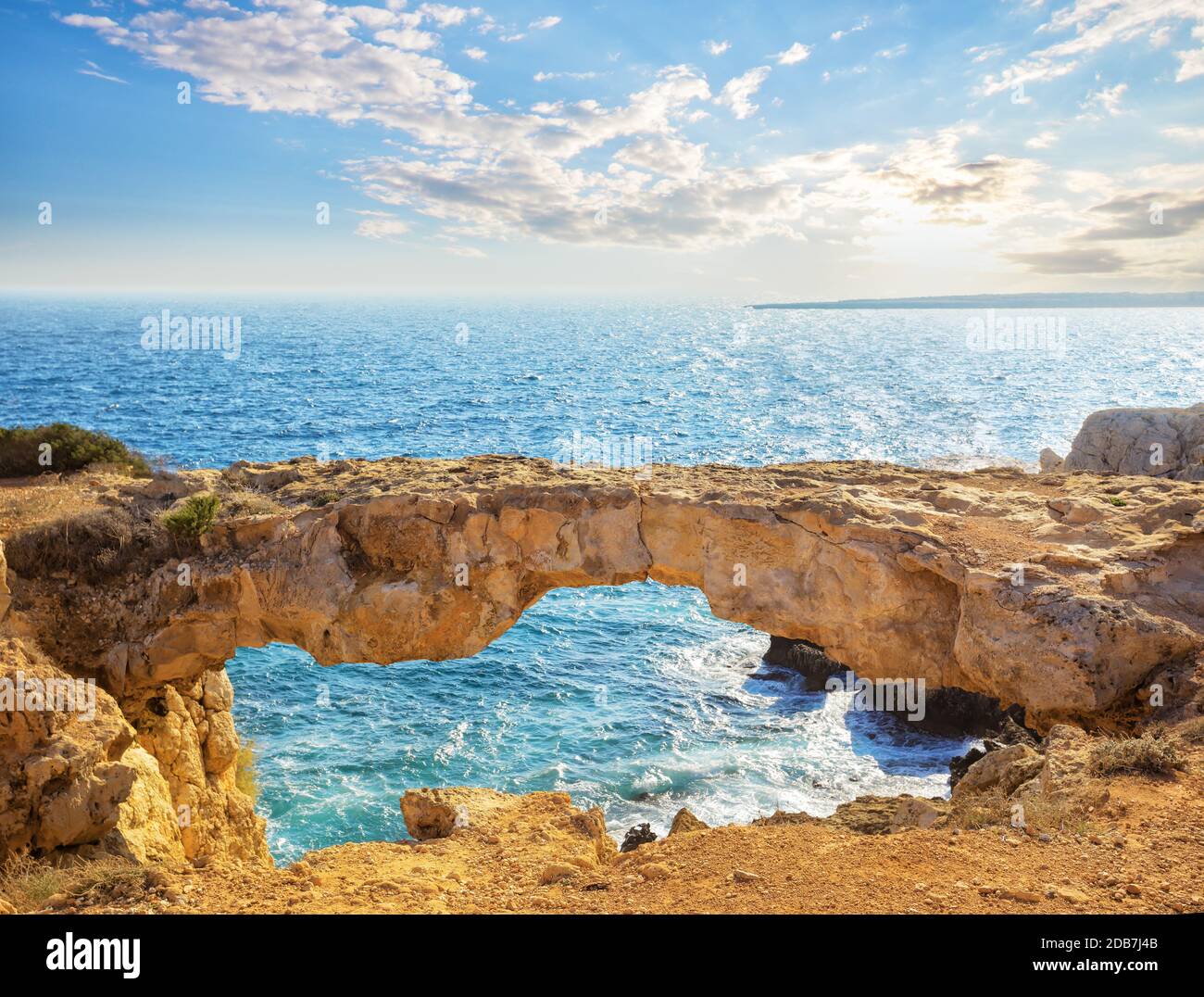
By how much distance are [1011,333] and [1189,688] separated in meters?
195

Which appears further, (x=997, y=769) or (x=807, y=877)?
(x=997, y=769)

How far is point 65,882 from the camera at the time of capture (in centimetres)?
802

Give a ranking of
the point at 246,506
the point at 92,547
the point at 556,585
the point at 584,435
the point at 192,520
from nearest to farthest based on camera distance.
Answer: the point at 92,547 < the point at 192,520 < the point at 246,506 < the point at 556,585 < the point at 584,435

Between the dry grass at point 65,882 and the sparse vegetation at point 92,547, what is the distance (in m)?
4.85

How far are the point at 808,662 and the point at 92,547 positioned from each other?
23572 mm

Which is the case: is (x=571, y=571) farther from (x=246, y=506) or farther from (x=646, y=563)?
(x=246, y=506)

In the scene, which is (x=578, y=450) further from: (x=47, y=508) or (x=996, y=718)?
(x=47, y=508)

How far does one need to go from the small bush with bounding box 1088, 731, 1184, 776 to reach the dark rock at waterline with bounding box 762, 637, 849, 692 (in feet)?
64.6

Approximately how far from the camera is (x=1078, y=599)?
10695 millimetres

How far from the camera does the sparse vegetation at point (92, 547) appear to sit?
12.1 m

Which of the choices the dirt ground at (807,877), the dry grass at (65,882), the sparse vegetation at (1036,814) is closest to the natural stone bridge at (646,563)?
the sparse vegetation at (1036,814)

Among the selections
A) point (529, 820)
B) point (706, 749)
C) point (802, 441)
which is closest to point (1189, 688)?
point (529, 820)

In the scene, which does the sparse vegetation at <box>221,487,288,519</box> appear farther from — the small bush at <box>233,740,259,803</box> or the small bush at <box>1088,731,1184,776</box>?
the small bush at <box>1088,731,1184,776</box>

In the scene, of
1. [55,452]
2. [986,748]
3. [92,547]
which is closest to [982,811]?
[92,547]
